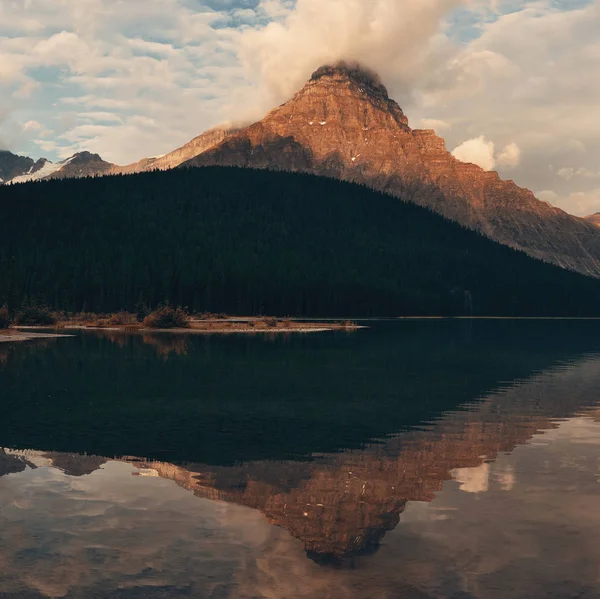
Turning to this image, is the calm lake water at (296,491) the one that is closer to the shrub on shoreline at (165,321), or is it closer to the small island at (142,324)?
the small island at (142,324)

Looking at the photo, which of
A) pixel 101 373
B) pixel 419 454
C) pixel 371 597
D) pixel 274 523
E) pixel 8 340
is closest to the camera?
pixel 371 597

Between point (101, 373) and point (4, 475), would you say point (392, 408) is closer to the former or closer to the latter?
point (4, 475)

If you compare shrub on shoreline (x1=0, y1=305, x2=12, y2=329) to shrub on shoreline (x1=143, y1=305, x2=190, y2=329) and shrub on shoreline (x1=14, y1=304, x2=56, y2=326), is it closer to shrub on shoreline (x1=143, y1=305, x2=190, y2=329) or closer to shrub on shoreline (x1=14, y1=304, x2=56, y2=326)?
shrub on shoreline (x1=14, y1=304, x2=56, y2=326)

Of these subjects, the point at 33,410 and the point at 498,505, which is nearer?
the point at 498,505

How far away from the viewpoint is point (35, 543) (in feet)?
51.5

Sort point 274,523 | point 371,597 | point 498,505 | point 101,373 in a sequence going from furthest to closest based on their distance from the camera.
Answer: point 101,373, point 498,505, point 274,523, point 371,597

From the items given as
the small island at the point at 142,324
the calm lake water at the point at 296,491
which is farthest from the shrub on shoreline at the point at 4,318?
the calm lake water at the point at 296,491

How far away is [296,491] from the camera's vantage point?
20.5 meters

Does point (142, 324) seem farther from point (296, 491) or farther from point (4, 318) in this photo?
point (296, 491)

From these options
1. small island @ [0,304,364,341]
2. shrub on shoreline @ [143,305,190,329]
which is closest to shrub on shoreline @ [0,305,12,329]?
small island @ [0,304,364,341]

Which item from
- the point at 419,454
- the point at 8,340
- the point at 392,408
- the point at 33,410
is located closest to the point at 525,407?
the point at 392,408

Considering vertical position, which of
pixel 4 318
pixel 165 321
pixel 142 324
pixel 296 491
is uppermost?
pixel 165 321

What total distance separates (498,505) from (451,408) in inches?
754

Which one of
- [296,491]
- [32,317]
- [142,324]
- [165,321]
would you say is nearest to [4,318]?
[32,317]
